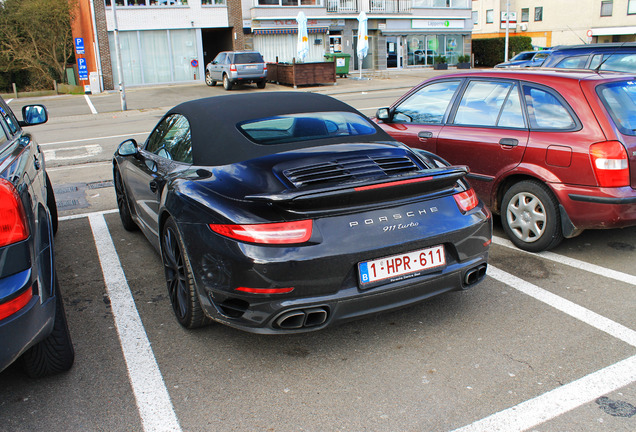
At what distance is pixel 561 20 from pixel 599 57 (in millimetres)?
52965

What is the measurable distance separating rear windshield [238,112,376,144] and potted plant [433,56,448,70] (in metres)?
37.9

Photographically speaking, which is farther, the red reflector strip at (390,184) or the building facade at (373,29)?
the building facade at (373,29)

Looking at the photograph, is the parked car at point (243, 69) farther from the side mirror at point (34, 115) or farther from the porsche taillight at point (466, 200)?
the porsche taillight at point (466, 200)

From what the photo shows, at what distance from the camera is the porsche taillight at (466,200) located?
11.4 ft

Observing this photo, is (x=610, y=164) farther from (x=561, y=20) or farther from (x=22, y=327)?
(x=561, y=20)

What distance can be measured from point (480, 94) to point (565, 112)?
0.97 meters

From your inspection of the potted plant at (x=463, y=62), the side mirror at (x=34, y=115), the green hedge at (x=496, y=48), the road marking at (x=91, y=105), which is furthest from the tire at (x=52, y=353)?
the green hedge at (x=496, y=48)

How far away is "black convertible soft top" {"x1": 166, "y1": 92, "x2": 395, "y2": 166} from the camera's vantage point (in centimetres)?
371

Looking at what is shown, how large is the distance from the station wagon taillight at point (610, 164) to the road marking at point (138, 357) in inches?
140

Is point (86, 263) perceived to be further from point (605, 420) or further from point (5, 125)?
point (605, 420)

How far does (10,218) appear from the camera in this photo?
2572 mm

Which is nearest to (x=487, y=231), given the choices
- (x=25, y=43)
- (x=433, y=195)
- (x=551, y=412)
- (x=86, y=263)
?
(x=433, y=195)

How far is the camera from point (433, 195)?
11.1ft

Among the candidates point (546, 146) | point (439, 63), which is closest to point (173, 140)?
point (546, 146)
